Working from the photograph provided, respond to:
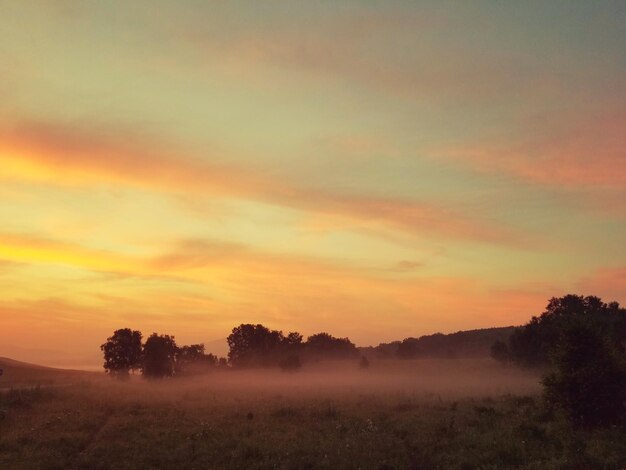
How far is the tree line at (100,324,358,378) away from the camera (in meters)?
82.8

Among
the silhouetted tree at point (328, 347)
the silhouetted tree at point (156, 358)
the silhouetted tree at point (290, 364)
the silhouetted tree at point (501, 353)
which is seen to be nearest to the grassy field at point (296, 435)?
the silhouetted tree at point (156, 358)

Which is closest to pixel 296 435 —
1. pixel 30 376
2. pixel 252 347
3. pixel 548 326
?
pixel 548 326

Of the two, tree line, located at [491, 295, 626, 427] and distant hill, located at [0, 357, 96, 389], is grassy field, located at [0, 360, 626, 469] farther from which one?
distant hill, located at [0, 357, 96, 389]

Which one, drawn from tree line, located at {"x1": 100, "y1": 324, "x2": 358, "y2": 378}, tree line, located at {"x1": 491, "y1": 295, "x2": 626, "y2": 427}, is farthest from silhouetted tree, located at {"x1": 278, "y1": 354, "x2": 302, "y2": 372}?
tree line, located at {"x1": 491, "y1": 295, "x2": 626, "y2": 427}

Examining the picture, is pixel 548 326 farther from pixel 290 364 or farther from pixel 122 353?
pixel 122 353

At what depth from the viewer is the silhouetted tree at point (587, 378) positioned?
21.8 metres

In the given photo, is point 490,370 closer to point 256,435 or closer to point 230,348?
point 230,348

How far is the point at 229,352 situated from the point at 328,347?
139ft

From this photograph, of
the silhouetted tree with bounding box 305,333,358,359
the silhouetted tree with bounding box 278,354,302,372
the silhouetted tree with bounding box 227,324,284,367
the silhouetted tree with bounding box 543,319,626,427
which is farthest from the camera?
the silhouetted tree with bounding box 305,333,358,359

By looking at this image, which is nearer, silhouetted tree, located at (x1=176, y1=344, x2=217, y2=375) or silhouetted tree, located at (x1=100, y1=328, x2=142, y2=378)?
silhouetted tree, located at (x1=100, y1=328, x2=142, y2=378)

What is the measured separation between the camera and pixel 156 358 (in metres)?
82.1

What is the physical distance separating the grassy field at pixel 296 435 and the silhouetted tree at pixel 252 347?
90.6 metres

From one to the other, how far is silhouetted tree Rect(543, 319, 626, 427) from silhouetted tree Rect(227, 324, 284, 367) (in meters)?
105

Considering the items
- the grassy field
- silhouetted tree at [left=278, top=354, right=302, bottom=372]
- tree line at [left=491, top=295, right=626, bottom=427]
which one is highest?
tree line at [left=491, top=295, right=626, bottom=427]
